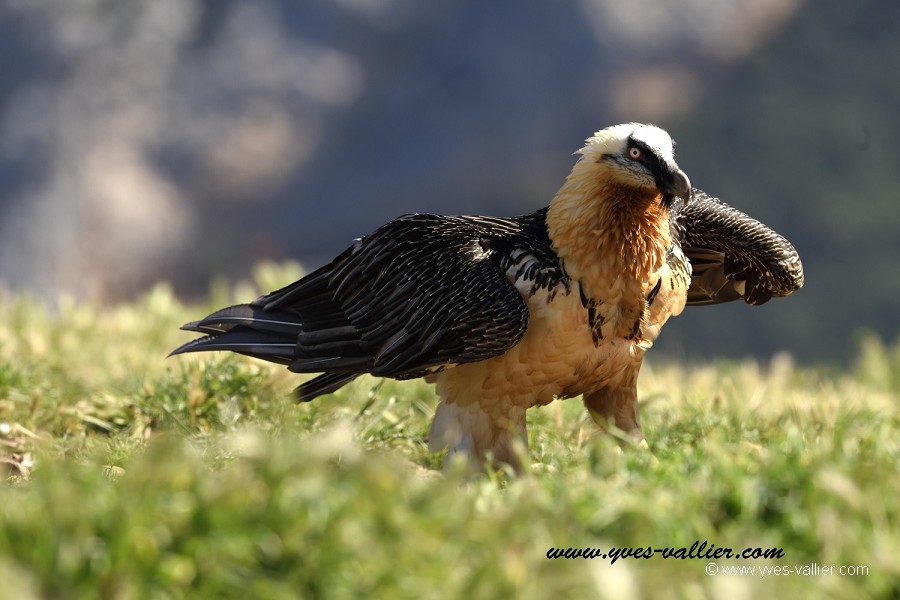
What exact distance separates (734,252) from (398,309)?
73.6 inches

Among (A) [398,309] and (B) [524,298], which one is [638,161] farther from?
(A) [398,309]

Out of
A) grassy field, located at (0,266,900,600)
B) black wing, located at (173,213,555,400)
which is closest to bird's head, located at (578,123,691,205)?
black wing, located at (173,213,555,400)

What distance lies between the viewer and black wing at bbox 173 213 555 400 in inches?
208

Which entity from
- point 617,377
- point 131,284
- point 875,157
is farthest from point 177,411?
point 875,157

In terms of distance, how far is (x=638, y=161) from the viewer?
17.4 ft

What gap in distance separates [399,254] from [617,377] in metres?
1.25

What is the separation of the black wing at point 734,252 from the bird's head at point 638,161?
689mm

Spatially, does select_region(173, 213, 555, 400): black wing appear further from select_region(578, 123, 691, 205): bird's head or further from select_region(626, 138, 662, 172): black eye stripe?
select_region(626, 138, 662, 172): black eye stripe

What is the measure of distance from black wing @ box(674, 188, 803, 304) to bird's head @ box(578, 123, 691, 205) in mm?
689

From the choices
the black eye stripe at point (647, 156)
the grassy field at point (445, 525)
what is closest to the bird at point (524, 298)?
the black eye stripe at point (647, 156)

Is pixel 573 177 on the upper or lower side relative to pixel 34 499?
upper

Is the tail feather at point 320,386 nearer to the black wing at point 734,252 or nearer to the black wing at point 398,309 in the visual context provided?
the black wing at point 398,309

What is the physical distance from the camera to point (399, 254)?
585 centimetres

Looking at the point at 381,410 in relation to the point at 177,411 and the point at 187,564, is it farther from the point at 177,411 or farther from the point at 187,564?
the point at 187,564
